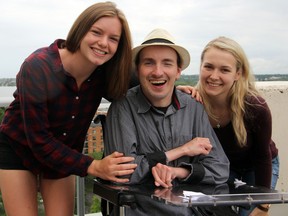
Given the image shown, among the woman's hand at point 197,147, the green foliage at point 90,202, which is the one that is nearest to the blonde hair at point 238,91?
the woman's hand at point 197,147

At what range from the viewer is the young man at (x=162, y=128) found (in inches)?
97.6

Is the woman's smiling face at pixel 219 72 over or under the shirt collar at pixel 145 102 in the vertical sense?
over

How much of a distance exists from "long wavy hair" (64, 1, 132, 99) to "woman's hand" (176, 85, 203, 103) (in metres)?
0.41

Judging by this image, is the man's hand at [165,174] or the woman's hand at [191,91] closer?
the man's hand at [165,174]

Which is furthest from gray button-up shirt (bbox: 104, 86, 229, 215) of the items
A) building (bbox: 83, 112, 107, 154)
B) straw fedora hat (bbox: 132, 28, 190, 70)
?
building (bbox: 83, 112, 107, 154)

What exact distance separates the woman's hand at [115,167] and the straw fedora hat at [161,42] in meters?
0.64

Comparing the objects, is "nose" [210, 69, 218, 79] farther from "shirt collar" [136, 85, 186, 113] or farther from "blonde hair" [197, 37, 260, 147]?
"shirt collar" [136, 85, 186, 113]

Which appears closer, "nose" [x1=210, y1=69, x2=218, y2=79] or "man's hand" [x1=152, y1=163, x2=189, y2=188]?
"man's hand" [x1=152, y1=163, x2=189, y2=188]

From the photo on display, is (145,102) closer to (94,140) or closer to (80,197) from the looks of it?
(94,140)

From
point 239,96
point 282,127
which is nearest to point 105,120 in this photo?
point 239,96

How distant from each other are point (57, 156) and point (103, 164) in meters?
0.25

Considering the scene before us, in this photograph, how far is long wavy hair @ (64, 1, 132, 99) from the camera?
242 cm

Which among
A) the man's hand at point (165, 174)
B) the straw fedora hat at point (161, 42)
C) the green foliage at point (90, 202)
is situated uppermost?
the straw fedora hat at point (161, 42)

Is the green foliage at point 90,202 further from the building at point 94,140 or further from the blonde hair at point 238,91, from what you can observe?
Result: the blonde hair at point 238,91
